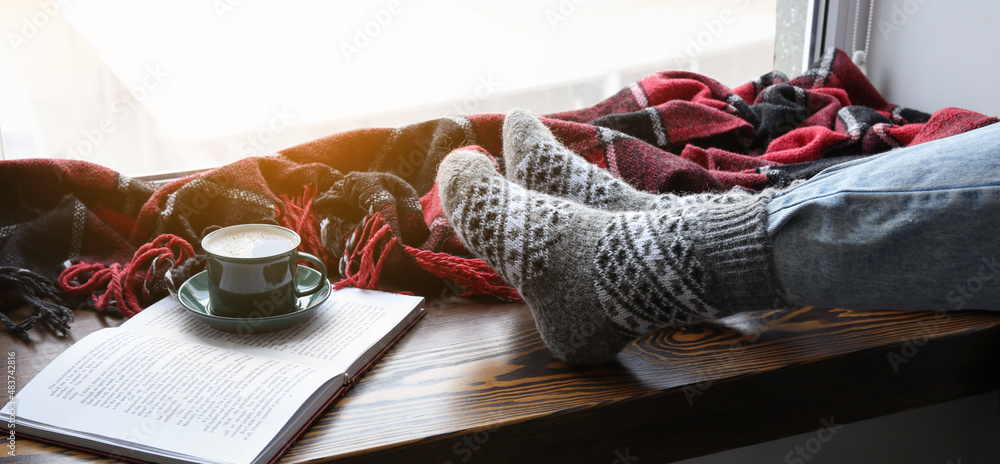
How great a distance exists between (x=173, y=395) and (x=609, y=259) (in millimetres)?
390

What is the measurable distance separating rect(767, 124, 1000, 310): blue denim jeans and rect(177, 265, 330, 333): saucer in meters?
0.45

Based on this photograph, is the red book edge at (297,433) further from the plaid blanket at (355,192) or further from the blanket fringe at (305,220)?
the blanket fringe at (305,220)

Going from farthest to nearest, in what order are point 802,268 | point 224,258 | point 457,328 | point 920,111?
1. point 920,111
2. point 457,328
3. point 224,258
4. point 802,268

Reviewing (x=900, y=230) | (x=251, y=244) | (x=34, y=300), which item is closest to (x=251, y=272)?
(x=251, y=244)

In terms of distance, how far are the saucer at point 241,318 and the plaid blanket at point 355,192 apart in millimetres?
54

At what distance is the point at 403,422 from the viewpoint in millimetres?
542

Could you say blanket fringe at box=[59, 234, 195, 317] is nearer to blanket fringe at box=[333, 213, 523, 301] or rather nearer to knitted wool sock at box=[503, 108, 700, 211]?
blanket fringe at box=[333, 213, 523, 301]

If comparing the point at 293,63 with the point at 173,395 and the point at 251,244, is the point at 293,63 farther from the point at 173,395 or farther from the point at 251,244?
the point at 173,395

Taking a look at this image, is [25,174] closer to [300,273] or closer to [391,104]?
[300,273]

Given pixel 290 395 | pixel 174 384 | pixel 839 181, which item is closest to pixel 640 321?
pixel 839 181

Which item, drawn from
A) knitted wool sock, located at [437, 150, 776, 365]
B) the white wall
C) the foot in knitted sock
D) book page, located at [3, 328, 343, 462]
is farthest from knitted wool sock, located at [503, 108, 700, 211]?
the white wall

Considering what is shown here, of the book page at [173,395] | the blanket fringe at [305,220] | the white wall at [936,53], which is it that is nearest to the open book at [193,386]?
the book page at [173,395]

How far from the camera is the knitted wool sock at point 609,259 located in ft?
1.69

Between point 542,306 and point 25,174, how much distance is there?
2.40ft
